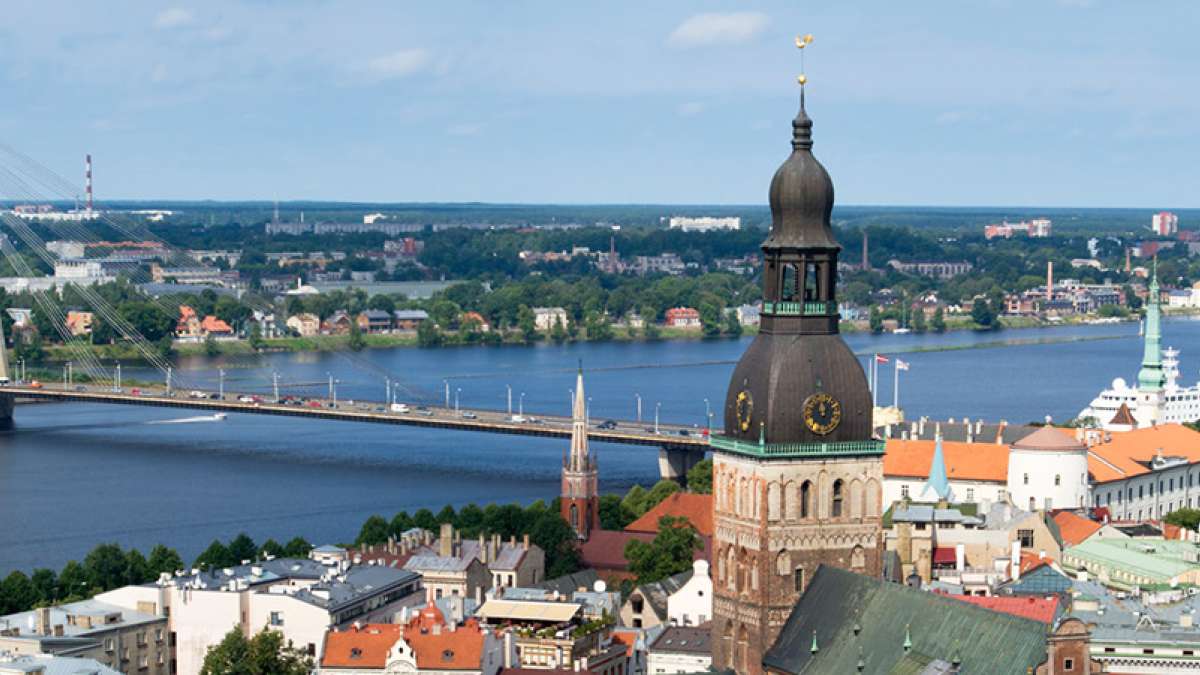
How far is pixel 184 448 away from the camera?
266 feet

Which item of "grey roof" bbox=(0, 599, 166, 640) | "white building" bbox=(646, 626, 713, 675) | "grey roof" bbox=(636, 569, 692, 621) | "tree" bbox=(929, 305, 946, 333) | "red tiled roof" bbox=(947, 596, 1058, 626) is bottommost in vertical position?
"tree" bbox=(929, 305, 946, 333)

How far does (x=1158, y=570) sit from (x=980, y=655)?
17836 mm

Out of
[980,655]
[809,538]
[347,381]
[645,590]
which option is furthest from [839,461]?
[347,381]

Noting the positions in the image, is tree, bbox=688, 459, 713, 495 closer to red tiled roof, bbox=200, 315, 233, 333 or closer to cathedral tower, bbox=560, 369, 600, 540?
cathedral tower, bbox=560, 369, 600, 540

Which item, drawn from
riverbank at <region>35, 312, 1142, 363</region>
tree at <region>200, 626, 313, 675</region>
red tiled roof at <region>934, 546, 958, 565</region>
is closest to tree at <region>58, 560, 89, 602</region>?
tree at <region>200, 626, 313, 675</region>

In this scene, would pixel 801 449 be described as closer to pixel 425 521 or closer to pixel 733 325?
pixel 425 521

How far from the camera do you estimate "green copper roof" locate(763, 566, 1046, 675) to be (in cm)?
2325

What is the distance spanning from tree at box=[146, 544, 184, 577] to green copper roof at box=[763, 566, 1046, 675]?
2160cm

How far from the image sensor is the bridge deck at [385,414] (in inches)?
2987

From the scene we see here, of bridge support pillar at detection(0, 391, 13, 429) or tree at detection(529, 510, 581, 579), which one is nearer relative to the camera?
tree at detection(529, 510, 581, 579)

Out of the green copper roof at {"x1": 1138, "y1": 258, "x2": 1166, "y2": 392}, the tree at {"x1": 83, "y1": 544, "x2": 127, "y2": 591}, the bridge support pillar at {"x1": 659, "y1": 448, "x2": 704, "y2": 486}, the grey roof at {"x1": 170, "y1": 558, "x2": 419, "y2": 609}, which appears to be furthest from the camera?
the green copper roof at {"x1": 1138, "y1": 258, "x2": 1166, "y2": 392}

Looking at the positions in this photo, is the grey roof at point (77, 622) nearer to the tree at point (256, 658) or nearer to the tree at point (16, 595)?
the tree at point (16, 595)

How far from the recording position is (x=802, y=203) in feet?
85.1

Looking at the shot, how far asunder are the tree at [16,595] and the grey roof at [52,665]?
294 inches
